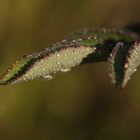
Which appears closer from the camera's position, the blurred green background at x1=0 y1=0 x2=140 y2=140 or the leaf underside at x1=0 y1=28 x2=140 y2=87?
the leaf underside at x1=0 y1=28 x2=140 y2=87

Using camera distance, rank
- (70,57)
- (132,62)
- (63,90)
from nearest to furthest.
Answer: (132,62), (70,57), (63,90)

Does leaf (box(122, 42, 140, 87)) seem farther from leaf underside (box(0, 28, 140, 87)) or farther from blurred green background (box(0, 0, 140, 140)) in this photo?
blurred green background (box(0, 0, 140, 140))

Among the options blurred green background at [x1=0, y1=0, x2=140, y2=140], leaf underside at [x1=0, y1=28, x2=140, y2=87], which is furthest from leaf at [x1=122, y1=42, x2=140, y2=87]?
blurred green background at [x1=0, y1=0, x2=140, y2=140]

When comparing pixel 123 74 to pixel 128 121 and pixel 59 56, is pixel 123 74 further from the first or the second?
pixel 128 121

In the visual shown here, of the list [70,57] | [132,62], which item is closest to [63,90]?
[70,57]

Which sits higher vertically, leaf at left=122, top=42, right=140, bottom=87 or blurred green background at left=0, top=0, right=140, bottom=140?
blurred green background at left=0, top=0, right=140, bottom=140

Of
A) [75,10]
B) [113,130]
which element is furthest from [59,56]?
[75,10]

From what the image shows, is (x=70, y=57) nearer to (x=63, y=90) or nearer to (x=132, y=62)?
(x=132, y=62)

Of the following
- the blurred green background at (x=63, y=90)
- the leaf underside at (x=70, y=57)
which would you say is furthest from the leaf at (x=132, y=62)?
the blurred green background at (x=63, y=90)
